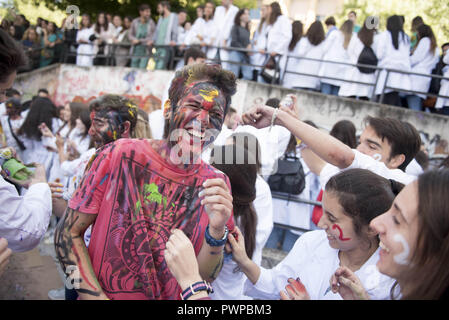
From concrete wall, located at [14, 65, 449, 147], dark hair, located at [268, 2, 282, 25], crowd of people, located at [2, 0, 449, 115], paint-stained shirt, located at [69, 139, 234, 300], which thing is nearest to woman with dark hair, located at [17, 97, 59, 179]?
crowd of people, located at [2, 0, 449, 115]

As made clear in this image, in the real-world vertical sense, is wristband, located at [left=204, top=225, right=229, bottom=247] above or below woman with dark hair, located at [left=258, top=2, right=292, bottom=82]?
below

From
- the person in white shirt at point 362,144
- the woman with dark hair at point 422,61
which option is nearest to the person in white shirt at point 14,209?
the person in white shirt at point 362,144

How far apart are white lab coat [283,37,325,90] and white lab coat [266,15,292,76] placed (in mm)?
267

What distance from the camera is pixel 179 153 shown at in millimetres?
1554

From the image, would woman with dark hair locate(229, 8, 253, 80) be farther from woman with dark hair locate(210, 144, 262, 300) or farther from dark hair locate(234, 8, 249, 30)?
woman with dark hair locate(210, 144, 262, 300)

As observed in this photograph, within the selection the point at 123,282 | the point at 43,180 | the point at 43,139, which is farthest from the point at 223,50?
the point at 123,282

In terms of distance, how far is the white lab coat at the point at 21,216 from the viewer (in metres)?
1.61

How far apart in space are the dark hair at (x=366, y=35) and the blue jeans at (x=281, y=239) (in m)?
4.32

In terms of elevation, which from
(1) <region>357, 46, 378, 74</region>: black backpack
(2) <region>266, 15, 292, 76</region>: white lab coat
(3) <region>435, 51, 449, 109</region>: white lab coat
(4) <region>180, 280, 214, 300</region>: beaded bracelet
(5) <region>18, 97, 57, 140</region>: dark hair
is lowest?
(5) <region>18, 97, 57, 140</region>: dark hair

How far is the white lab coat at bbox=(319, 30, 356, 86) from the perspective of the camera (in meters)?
7.24

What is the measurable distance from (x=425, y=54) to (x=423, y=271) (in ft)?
21.3

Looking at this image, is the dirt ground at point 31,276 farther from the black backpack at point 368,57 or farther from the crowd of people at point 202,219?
the black backpack at point 368,57

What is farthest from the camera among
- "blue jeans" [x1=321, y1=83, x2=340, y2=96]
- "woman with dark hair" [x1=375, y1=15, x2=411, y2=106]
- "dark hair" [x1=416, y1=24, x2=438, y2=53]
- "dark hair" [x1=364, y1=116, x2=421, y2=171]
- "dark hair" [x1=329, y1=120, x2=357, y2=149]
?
"blue jeans" [x1=321, y1=83, x2=340, y2=96]

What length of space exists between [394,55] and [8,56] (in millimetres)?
Result: 6620
